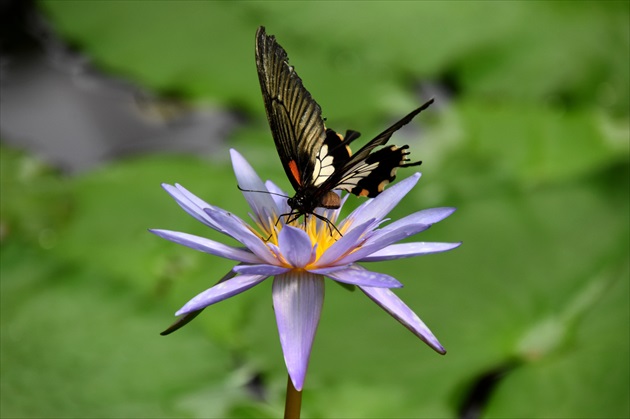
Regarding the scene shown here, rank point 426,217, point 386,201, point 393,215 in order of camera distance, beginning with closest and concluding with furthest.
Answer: point 426,217 → point 386,201 → point 393,215

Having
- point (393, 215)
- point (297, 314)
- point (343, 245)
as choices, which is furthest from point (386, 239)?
point (393, 215)

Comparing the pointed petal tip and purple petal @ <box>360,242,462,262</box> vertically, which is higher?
purple petal @ <box>360,242,462,262</box>

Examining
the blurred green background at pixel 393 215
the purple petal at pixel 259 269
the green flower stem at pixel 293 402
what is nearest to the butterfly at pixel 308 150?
the purple petal at pixel 259 269

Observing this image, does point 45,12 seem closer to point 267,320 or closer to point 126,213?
point 126,213

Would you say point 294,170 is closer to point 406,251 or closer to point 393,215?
point 406,251

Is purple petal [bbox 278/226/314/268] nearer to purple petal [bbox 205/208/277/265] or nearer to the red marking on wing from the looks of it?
purple petal [bbox 205/208/277/265]

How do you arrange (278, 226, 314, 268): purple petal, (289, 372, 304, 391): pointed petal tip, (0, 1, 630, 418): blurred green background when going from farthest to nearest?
(0, 1, 630, 418): blurred green background
(278, 226, 314, 268): purple petal
(289, 372, 304, 391): pointed petal tip

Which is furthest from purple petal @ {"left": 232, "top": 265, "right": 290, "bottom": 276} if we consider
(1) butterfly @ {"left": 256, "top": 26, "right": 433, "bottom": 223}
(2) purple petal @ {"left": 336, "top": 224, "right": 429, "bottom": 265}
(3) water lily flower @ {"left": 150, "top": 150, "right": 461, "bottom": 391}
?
(1) butterfly @ {"left": 256, "top": 26, "right": 433, "bottom": 223}
